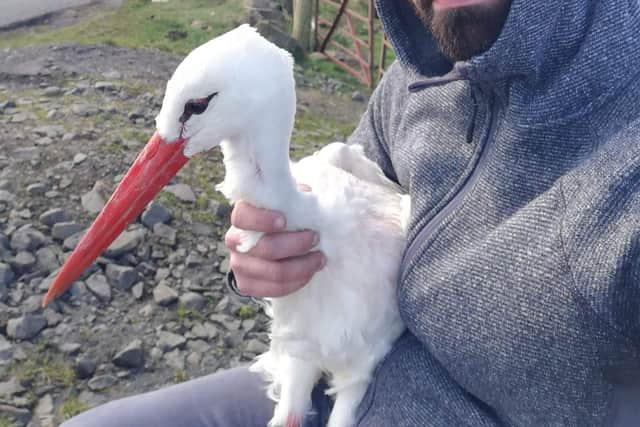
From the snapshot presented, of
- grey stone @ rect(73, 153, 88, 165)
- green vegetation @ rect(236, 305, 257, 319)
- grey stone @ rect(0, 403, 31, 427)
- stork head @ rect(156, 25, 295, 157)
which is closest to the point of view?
stork head @ rect(156, 25, 295, 157)

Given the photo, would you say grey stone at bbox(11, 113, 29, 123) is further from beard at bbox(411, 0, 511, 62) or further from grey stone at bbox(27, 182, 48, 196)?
beard at bbox(411, 0, 511, 62)

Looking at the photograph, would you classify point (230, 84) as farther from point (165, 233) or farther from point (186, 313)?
point (165, 233)

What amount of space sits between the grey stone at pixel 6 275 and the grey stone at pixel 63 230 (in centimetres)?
24

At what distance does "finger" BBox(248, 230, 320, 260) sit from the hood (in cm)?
54

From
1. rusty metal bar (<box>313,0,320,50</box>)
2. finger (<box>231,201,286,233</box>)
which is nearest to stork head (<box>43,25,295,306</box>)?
finger (<box>231,201,286,233</box>)

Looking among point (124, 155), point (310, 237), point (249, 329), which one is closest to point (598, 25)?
point (310, 237)

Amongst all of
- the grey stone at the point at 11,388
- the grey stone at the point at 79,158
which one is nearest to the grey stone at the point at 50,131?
the grey stone at the point at 79,158

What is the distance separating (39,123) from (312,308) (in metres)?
2.69

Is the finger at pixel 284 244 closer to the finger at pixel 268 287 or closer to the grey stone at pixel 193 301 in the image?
the finger at pixel 268 287

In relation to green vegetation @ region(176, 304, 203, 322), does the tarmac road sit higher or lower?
lower

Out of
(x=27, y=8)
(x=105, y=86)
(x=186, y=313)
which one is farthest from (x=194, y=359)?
(x=27, y=8)

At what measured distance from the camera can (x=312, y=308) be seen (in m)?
1.70

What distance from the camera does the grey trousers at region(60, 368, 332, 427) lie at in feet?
5.84

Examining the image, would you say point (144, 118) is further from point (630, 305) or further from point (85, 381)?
point (630, 305)
